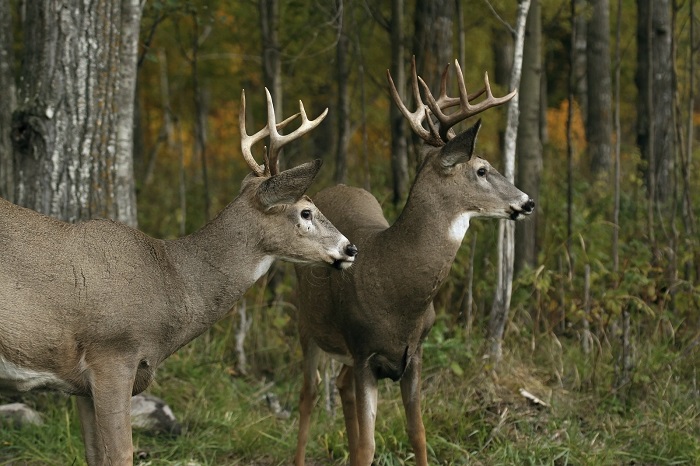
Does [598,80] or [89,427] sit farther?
[598,80]

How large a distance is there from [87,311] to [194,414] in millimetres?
2599

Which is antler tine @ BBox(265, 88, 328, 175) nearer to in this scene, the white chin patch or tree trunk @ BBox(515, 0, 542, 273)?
the white chin patch

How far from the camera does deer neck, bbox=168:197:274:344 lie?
580 centimetres

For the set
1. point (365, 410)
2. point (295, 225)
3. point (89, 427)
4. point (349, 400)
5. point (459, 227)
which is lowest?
point (349, 400)

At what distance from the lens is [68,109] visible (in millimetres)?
7566

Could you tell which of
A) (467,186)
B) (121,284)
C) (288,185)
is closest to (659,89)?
(467,186)

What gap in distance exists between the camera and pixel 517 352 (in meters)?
8.70

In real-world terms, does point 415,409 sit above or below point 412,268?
below

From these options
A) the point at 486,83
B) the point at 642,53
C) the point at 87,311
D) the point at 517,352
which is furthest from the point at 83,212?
the point at 642,53

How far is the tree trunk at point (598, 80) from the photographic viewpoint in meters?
15.4

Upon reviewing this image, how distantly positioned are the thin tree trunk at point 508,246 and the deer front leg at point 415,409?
6.20ft

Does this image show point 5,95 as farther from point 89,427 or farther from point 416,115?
point 89,427

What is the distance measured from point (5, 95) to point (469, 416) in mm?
4860

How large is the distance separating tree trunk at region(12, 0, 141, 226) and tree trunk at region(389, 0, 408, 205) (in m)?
3.29
